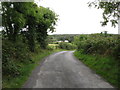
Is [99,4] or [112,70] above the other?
[99,4]

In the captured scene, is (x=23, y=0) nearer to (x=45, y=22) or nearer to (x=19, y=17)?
(x=19, y=17)

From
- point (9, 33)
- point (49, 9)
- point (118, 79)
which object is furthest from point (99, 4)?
point (49, 9)

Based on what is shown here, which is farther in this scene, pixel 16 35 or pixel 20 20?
pixel 16 35

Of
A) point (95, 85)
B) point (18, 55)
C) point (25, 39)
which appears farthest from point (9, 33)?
point (95, 85)

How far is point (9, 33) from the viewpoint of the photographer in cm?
1511

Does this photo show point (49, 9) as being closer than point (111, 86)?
No

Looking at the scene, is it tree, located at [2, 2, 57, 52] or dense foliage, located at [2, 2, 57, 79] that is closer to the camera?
dense foliage, located at [2, 2, 57, 79]

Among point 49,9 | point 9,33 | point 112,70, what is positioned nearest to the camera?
point 112,70

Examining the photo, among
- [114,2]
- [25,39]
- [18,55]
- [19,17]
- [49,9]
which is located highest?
[49,9]

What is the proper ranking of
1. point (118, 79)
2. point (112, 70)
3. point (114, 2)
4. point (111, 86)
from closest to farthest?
point (111, 86) < point (118, 79) < point (112, 70) < point (114, 2)

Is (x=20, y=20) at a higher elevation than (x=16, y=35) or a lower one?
higher

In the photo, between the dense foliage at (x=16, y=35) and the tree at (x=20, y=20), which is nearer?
the dense foliage at (x=16, y=35)

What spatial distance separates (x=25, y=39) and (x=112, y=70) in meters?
13.7

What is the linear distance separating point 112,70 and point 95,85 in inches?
91.6
